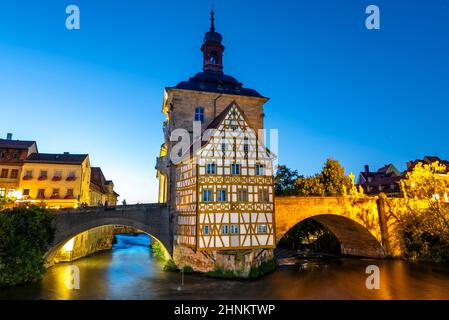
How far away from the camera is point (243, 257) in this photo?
2072 centimetres

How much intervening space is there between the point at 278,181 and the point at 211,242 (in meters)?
25.0

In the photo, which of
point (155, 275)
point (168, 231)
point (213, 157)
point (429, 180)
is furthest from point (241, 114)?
point (429, 180)

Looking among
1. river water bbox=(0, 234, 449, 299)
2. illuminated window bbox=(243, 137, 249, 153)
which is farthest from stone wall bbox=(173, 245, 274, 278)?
illuminated window bbox=(243, 137, 249, 153)

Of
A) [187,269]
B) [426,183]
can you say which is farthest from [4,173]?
[426,183]

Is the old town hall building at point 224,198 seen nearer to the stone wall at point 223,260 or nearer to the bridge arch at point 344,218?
the stone wall at point 223,260

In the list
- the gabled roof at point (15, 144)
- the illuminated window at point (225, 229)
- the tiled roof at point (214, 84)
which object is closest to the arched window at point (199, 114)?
the tiled roof at point (214, 84)

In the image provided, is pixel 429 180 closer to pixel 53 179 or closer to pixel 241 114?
pixel 241 114

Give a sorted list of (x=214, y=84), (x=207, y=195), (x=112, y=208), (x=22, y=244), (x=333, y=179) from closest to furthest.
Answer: (x=22, y=244) → (x=207, y=195) → (x=112, y=208) → (x=214, y=84) → (x=333, y=179)

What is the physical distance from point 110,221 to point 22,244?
6.17 meters

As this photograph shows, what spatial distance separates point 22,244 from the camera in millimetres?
18688

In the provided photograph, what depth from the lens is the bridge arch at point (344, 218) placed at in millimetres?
26359

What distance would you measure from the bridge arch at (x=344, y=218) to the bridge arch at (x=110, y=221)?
31.8 ft

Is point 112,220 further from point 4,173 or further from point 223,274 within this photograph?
point 4,173

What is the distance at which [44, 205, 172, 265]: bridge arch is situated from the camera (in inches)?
903
